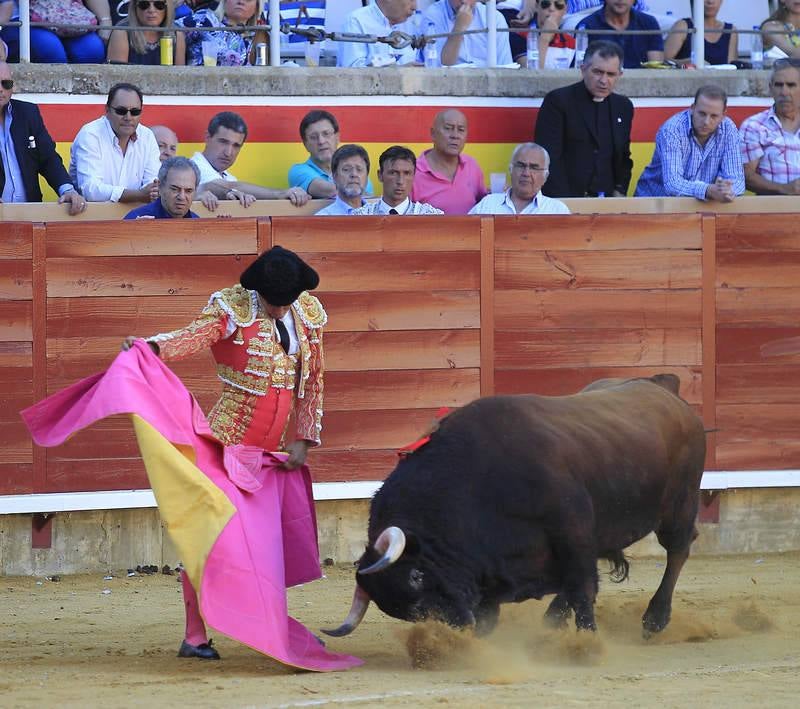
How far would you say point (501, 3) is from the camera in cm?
931

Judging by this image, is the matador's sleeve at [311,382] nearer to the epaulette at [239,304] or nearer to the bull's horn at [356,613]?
the epaulette at [239,304]

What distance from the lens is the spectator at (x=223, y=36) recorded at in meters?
8.33

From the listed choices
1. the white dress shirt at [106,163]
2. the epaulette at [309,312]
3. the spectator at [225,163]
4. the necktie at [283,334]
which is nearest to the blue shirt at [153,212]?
the white dress shirt at [106,163]

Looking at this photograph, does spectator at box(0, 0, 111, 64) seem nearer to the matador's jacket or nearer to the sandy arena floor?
the sandy arena floor

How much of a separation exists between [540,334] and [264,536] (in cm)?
278

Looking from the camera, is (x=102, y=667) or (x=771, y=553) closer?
(x=102, y=667)

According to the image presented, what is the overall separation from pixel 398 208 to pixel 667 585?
96.6 inches

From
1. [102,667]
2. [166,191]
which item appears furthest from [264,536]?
[166,191]

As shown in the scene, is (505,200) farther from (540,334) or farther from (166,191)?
(166,191)

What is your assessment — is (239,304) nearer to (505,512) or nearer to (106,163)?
(505,512)

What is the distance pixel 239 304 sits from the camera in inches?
201

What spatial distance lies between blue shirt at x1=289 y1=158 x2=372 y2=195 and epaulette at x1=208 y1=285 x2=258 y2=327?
2666mm

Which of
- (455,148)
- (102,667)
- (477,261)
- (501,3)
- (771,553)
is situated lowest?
(771,553)

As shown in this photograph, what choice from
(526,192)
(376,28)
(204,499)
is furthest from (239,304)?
(376,28)
